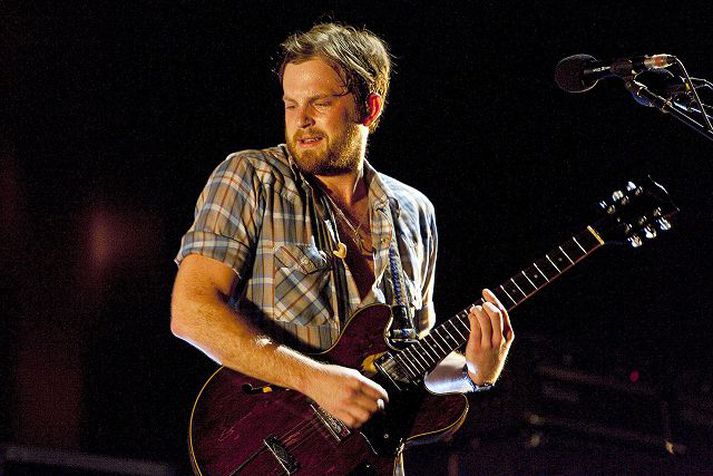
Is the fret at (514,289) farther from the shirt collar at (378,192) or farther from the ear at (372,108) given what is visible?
the ear at (372,108)

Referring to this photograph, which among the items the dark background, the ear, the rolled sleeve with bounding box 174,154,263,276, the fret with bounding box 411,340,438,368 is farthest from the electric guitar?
the dark background

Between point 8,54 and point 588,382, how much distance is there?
392 centimetres

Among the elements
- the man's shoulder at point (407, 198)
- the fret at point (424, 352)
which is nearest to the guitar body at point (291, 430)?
the fret at point (424, 352)

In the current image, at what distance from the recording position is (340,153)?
10.1 ft

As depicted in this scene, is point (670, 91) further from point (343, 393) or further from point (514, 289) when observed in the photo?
point (343, 393)

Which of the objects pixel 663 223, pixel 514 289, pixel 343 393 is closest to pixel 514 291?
pixel 514 289

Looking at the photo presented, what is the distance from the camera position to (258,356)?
2.51 meters

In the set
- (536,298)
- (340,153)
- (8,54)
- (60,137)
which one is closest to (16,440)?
(60,137)

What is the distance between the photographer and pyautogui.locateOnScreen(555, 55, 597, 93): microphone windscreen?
2590mm

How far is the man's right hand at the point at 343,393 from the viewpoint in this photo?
97.6 inches

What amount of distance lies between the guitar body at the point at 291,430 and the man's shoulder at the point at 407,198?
0.74 metres

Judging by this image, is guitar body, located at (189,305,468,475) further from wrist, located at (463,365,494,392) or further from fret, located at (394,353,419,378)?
wrist, located at (463,365,494,392)

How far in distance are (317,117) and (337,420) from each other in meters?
1.14

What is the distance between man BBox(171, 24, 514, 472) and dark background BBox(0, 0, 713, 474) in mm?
1541
